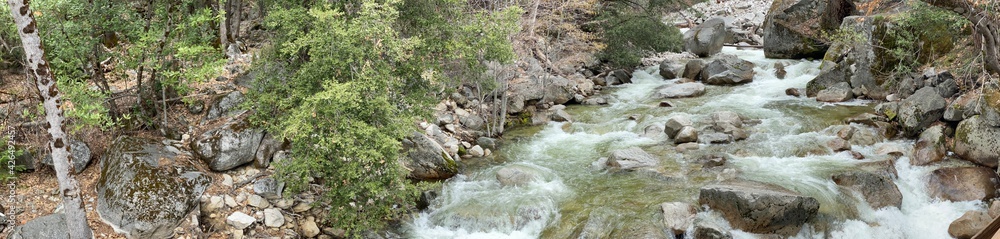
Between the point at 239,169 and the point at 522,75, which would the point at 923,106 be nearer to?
the point at 522,75

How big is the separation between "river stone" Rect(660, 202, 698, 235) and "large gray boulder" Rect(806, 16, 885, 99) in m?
9.92

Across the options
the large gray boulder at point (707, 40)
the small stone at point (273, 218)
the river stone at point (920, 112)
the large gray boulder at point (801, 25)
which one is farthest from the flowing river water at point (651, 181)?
the large gray boulder at point (707, 40)

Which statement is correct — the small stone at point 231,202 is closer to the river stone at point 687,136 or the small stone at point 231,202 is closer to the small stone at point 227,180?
the small stone at point 227,180

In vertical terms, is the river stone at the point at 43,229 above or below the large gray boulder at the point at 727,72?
above

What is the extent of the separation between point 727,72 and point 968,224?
12541 mm

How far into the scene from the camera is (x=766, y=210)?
9.77 m

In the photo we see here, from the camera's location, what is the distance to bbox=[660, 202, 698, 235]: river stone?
32.4 feet

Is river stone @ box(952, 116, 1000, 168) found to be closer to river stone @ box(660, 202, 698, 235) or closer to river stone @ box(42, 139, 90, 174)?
river stone @ box(660, 202, 698, 235)

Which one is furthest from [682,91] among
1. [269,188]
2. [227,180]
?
[227,180]

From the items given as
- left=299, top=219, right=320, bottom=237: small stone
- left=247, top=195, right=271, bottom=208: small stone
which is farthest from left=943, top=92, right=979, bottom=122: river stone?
left=247, top=195, right=271, bottom=208: small stone

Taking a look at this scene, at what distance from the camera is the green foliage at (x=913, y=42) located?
14595mm

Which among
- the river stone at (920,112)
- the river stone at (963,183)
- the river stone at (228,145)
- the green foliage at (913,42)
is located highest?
the green foliage at (913,42)

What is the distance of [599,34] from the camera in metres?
22.6

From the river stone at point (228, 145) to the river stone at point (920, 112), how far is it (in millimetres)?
14080
